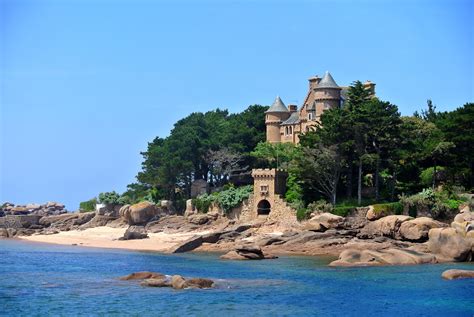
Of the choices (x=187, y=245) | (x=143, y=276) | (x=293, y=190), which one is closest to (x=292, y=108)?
(x=293, y=190)

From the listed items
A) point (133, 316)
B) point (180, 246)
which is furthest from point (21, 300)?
point (180, 246)

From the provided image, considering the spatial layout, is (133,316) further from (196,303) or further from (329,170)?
(329,170)

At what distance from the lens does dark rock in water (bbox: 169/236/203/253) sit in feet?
186

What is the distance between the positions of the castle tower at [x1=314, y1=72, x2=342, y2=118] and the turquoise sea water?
25842mm

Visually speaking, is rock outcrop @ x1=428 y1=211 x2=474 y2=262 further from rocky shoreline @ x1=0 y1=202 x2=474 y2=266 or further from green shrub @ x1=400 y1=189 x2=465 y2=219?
green shrub @ x1=400 y1=189 x2=465 y2=219

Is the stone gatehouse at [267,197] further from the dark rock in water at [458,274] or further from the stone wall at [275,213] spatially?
the dark rock in water at [458,274]

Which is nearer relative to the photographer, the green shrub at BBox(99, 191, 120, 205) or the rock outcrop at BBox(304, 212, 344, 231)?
the rock outcrop at BBox(304, 212, 344, 231)

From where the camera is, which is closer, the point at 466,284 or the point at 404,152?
the point at 466,284

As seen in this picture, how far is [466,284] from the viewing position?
35875 mm

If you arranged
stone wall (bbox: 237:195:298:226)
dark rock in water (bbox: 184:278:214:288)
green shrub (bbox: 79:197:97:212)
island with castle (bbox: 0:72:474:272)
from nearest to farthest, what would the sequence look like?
dark rock in water (bbox: 184:278:214:288)
island with castle (bbox: 0:72:474:272)
stone wall (bbox: 237:195:298:226)
green shrub (bbox: 79:197:97:212)

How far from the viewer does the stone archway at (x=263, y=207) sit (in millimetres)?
67650

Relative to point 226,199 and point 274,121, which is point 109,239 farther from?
point 274,121

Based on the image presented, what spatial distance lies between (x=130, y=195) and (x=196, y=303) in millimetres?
56842

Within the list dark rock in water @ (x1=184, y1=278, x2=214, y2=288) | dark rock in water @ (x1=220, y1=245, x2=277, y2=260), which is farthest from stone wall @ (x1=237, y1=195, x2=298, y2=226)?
dark rock in water @ (x1=184, y1=278, x2=214, y2=288)
